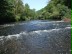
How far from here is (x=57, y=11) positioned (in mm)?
82000

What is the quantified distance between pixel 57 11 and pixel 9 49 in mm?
64531

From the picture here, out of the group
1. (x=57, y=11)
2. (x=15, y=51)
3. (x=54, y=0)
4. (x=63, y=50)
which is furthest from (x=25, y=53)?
(x=54, y=0)

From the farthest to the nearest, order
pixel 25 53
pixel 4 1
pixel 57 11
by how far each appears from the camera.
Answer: pixel 57 11 < pixel 4 1 < pixel 25 53

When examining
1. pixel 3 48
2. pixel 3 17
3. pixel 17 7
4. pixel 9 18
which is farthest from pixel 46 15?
pixel 3 48

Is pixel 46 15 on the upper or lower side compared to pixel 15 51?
lower

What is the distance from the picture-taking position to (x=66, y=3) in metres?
83.4

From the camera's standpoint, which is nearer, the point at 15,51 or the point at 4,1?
the point at 15,51

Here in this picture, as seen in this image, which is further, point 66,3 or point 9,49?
point 66,3

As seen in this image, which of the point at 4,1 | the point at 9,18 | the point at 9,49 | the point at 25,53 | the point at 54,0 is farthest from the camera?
the point at 54,0

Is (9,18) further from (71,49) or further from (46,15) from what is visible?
(71,49)

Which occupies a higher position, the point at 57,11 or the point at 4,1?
the point at 4,1

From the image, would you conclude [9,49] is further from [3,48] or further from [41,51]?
[41,51]

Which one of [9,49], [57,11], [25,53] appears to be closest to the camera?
Answer: [25,53]

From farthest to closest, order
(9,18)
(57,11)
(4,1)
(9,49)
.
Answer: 1. (57,11)
2. (9,18)
3. (4,1)
4. (9,49)
